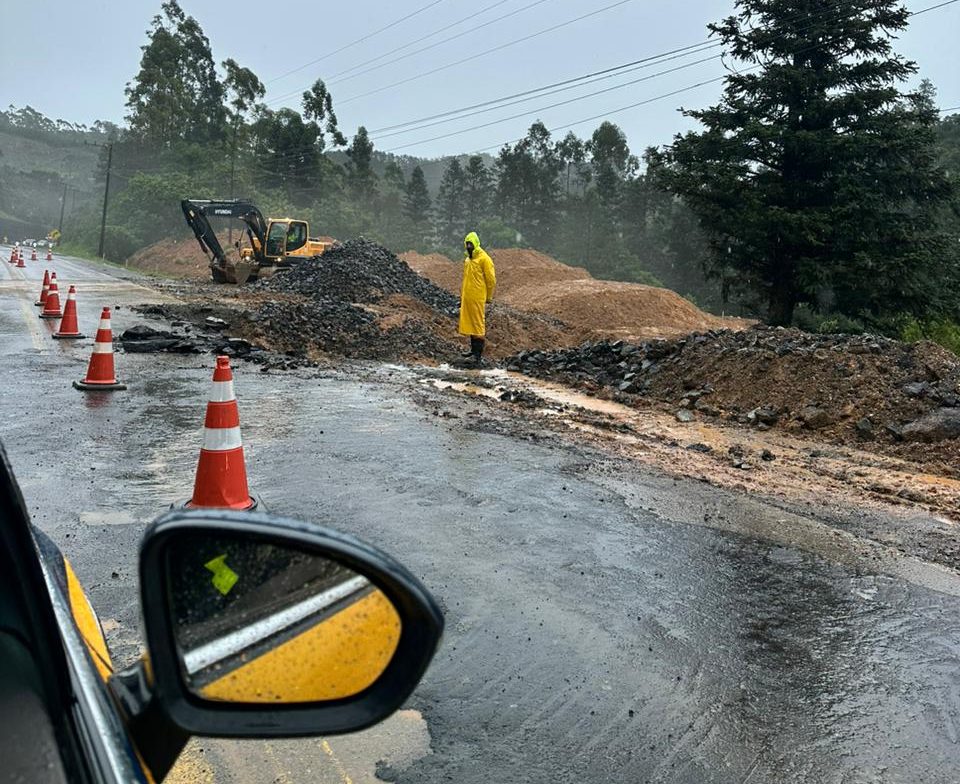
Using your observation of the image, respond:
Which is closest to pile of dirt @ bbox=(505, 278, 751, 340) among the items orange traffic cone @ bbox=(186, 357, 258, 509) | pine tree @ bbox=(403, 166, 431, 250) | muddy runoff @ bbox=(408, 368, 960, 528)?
muddy runoff @ bbox=(408, 368, 960, 528)

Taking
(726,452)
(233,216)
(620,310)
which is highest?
(233,216)

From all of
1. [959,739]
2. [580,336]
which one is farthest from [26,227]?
[959,739]

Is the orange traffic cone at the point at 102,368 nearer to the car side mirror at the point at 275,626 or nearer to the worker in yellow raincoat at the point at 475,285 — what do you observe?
the worker in yellow raincoat at the point at 475,285

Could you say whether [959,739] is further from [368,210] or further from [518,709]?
[368,210]

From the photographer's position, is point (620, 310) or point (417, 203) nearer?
point (620, 310)

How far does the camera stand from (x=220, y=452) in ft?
14.4

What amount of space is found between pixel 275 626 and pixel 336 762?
152 centimetres

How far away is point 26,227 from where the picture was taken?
337 ft

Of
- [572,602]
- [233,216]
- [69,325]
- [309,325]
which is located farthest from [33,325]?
[233,216]

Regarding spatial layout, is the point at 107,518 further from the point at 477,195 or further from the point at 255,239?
the point at 477,195

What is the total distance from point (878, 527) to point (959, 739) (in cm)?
272

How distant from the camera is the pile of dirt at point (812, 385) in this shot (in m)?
7.92

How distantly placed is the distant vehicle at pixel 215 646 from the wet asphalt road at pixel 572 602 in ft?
4.65

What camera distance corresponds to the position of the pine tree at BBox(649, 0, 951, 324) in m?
22.2
